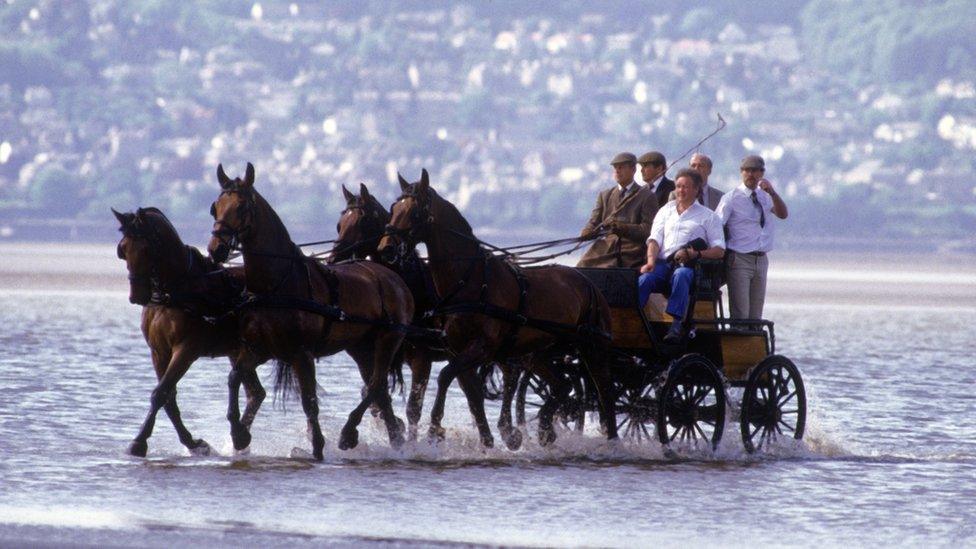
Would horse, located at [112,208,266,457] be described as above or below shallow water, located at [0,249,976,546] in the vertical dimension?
above

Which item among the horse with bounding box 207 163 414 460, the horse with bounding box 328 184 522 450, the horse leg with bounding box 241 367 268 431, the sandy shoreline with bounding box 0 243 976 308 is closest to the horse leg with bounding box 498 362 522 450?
the horse with bounding box 328 184 522 450

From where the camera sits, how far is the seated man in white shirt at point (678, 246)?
51.4 ft

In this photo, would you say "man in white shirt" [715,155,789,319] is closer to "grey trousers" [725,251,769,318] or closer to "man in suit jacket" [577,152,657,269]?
"grey trousers" [725,251,769,318]

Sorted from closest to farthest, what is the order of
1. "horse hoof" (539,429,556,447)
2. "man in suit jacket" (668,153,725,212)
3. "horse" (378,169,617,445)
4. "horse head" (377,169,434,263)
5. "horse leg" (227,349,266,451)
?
1. "horse head" (377,169,434,263)
2. "horse" (378,169,617,445)
3. "horse leg" (227,349,266,451)
4. "horse hoof" (539,429,556,447)
5. "man in suit jacket" (668,153,725,212)

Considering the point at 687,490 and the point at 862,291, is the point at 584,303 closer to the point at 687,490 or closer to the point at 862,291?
the point at 687,490

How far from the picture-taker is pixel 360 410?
1515 cm

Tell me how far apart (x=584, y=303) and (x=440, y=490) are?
247cm

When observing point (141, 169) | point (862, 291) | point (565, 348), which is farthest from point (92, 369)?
point (141, 169)

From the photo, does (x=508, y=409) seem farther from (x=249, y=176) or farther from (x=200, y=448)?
(x=249, y=176)

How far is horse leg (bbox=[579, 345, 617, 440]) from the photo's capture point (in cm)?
1596

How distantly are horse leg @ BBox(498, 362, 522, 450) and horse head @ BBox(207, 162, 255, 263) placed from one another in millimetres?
2528

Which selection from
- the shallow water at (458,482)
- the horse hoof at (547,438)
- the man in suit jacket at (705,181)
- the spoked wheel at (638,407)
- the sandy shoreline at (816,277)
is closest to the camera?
the shallow water at (458,482)

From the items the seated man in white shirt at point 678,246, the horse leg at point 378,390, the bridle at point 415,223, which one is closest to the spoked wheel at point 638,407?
the seated man in white shirt at point 678,246

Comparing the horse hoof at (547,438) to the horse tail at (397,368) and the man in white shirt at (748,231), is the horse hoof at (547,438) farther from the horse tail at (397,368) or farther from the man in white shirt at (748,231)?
the man in white shirt at (748,231)
